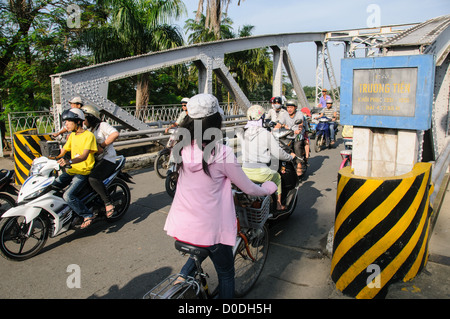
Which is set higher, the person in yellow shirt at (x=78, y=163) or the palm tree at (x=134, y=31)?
the palm tree at (x=134, y=31)

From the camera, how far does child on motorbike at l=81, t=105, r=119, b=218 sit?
4590 millimetres

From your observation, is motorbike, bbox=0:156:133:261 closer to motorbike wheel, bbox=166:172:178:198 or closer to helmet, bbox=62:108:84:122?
helmet, bbox=62:108:84:122

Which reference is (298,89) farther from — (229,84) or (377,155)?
(377,155)

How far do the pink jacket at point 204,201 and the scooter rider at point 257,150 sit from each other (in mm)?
1674

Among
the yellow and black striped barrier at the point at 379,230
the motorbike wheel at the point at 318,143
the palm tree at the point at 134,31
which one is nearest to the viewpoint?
the yellow and black striped barrier at the point at 379,230

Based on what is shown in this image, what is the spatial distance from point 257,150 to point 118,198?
2290mm

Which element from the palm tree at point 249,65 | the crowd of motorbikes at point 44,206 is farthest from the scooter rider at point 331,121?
the palm tree at point 249,65

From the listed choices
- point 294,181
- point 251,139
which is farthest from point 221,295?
point 294,181

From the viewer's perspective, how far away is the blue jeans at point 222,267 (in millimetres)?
2367

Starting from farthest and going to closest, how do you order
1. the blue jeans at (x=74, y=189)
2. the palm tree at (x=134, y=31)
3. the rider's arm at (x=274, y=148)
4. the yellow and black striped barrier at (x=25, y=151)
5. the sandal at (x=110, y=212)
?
the palm tree at (x=134, y=31)
the yellow and black striped barrier at (x=25, y=151)
the sandal at (x=110, y=212)
the blue jeans at (x=74, y=189)
the rider's arm at (x=274, y=148)

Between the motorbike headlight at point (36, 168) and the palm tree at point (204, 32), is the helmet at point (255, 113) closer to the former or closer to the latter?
the motorbike headlight at point (36, 168)

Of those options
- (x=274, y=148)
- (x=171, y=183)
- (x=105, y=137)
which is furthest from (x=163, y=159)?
(x=274, y=148)

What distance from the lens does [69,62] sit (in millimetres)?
12039

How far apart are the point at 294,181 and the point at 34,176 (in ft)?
11.1
